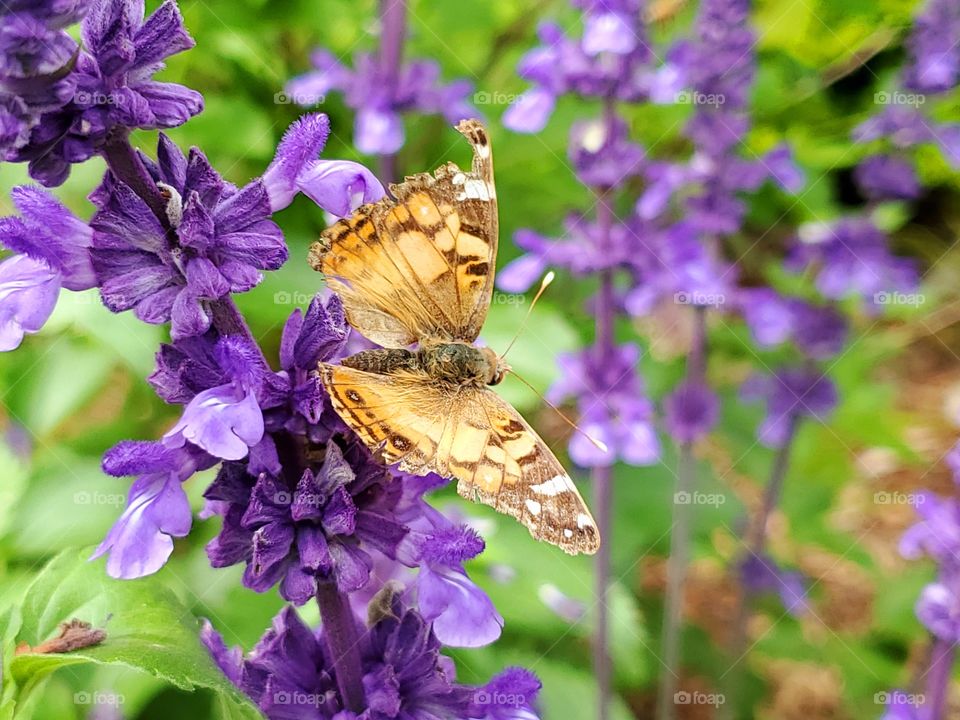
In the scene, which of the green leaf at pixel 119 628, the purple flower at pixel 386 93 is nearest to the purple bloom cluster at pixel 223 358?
the green leaf at pixel 119 628

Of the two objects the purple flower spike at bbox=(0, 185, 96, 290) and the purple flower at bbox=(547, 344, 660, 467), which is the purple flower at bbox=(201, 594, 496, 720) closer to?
the purple flower spike at bbox=(0, 185, 96, 290)

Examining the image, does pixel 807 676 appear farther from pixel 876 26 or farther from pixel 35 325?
pixel 35 325

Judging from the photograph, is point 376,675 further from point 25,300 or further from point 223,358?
point 25,300

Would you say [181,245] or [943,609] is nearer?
[181,245]

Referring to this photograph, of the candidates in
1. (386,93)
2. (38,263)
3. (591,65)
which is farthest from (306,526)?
(386,93)

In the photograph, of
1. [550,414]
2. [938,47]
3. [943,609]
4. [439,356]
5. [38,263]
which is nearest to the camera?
[38,263]

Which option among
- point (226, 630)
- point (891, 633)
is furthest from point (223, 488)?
point (891, 633)

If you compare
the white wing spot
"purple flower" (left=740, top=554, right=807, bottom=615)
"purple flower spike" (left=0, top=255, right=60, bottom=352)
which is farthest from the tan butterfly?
"purple flower" (left=740, top=554, right=807, bottom=615)
